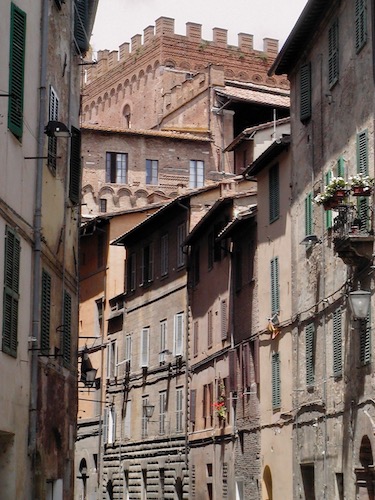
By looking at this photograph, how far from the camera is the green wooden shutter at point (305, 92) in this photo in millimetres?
28234

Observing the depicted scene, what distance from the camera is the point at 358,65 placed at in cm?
2402

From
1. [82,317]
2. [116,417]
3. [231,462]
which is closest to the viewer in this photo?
[231,462]

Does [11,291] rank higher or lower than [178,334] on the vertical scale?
lower

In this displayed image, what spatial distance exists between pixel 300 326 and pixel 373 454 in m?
6.37

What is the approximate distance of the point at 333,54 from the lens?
85.7 feet

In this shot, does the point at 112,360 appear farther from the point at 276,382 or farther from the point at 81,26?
the point at 81,26

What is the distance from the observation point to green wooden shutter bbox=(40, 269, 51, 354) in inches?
801

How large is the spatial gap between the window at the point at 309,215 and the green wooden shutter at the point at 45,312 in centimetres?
816

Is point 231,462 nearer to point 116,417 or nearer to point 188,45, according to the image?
point 116,417

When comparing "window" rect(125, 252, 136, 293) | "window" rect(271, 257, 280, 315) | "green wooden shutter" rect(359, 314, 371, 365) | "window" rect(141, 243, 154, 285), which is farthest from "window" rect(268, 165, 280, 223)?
"window" rect(125, 252, 136, 293)

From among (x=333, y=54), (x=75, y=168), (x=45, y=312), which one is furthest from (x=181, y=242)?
(x=45, y=312)

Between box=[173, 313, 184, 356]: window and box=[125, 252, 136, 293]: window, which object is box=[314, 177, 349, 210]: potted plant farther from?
box=[125, 252, 136, 293]: window

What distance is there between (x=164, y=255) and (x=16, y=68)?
27.2 m

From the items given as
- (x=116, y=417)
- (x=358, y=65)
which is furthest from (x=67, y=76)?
(x=116, y=417)
